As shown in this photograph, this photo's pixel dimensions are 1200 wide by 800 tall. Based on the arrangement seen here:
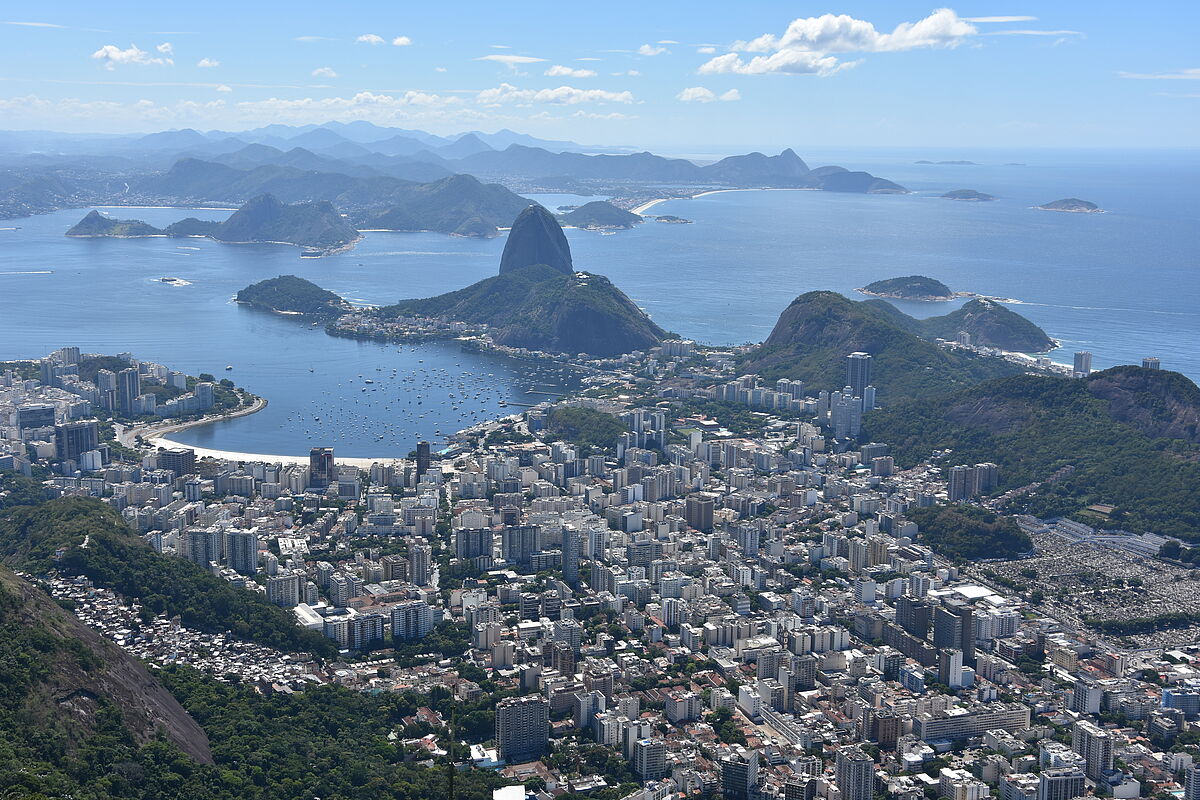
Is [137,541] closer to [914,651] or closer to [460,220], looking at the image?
[914,651]

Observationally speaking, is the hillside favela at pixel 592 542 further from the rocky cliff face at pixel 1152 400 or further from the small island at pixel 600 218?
the small island at pixel 600 218

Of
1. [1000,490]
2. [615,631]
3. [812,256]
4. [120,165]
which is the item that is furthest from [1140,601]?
[120,165]

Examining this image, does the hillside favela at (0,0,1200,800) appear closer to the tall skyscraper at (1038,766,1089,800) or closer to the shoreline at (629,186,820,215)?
the tall skyscraper at (1038,766,1089,800)

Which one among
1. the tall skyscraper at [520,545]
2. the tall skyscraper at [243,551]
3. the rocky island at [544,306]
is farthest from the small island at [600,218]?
the tall skyscraper at [243,551]

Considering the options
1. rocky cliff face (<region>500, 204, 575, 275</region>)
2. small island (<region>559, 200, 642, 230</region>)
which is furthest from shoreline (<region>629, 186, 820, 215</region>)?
rocky cliff face (<region>500, 204, 575, 275</region>)

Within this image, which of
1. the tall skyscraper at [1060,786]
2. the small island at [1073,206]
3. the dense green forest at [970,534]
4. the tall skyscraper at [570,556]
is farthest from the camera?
the small island at [1073,206]

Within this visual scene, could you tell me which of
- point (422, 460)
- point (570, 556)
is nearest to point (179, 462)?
point (422, 460)

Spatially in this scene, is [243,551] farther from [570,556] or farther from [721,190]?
[721,190]
